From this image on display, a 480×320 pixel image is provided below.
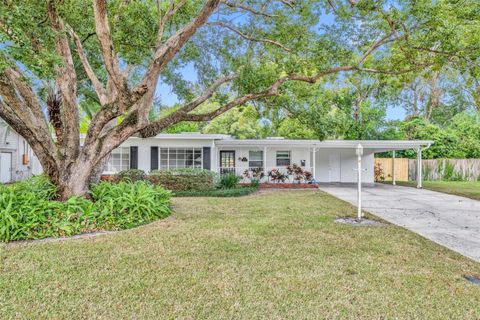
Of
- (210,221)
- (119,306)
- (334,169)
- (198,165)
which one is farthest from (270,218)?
(334,169)

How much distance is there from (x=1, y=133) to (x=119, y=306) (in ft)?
59.2

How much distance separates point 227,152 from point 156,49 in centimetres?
1008

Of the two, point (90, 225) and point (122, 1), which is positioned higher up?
point (122, 1)

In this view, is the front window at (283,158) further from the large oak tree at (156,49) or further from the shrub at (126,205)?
the shrub at (126,205)

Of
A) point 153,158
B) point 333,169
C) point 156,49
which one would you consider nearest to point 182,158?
point 153,158

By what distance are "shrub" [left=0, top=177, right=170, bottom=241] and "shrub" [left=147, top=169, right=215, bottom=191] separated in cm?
538

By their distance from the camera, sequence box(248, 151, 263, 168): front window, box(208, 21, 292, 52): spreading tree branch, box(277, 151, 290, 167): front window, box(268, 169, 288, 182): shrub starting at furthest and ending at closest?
box(277, 151, 290, 167): front window → box(248, 151, 263, 168): front window → box(268, 169, 288, 182): shrub → box(208, 21, 292, 52): spreading tree branch

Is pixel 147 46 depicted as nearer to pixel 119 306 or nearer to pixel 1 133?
pixel 119 306

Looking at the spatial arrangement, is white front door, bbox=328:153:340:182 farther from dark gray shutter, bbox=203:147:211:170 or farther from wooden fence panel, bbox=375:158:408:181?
dark gray shutter, bbox=203:147:211:170

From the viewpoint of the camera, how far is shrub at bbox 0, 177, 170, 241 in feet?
18.0

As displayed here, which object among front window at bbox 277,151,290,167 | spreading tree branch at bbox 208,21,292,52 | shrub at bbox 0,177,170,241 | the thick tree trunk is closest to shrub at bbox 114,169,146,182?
shrub at bbox 0,177,170,241

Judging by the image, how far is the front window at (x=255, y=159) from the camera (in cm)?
1716

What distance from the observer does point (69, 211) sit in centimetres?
597

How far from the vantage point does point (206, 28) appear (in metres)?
10.8
